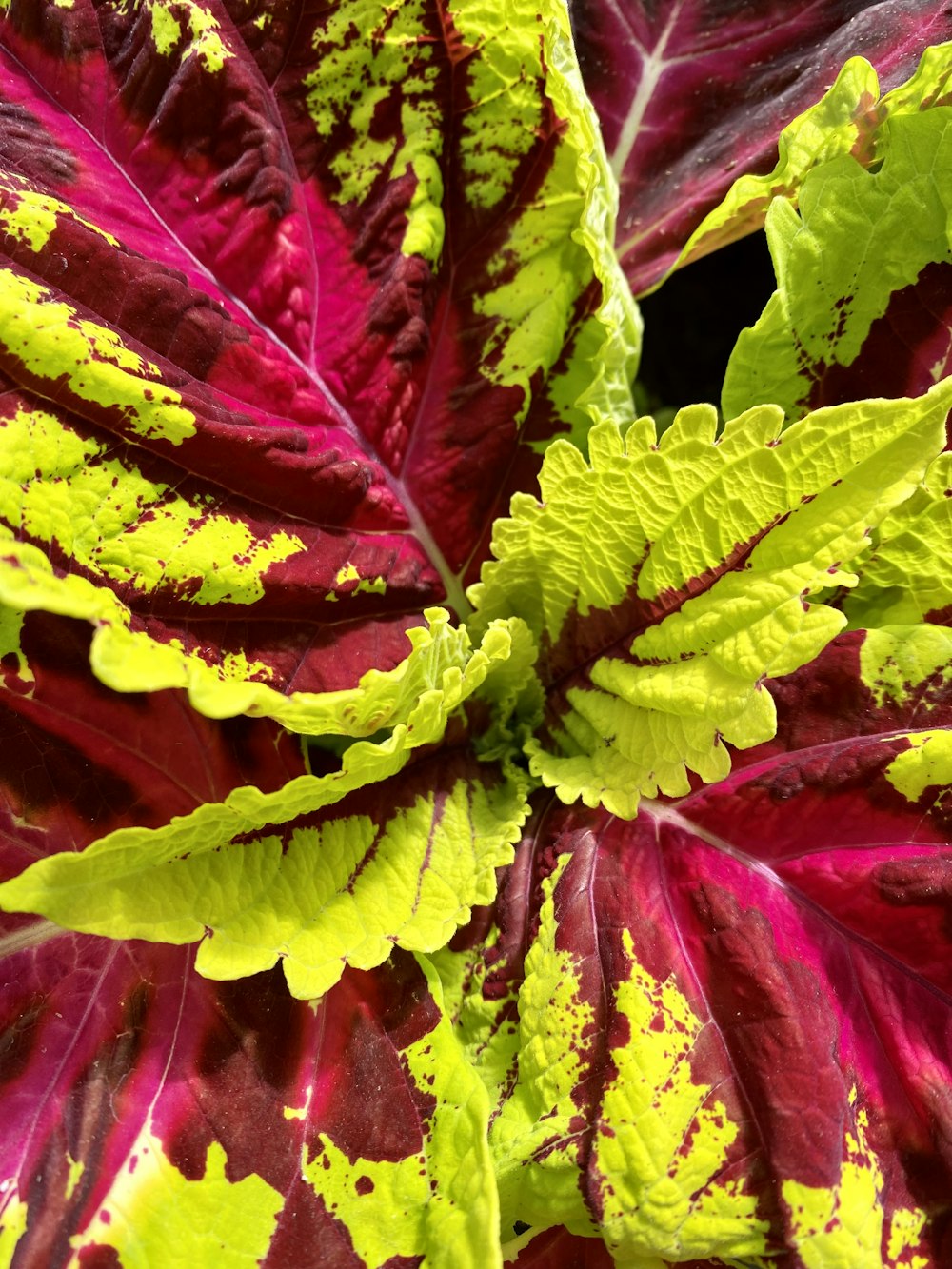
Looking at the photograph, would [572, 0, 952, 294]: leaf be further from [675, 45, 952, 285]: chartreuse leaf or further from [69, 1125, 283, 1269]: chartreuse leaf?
[69, 1125, 283, 1269]: chartreuse leaf

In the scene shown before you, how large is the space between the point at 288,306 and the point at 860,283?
1.25ft

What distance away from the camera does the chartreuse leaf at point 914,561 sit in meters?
0.71

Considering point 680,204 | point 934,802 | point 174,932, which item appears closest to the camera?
point 174,932

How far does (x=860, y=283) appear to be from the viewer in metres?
0.72

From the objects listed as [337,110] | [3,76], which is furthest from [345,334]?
[3,76]

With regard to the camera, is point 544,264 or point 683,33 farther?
point 683,33

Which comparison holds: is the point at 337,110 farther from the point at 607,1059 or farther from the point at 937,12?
the point at 607,1059

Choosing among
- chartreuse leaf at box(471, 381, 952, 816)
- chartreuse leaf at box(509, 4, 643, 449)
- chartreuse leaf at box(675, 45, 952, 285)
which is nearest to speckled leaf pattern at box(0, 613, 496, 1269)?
chartreuse leaf at box(471, 381, 952, 816)

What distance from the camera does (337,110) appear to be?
70cm

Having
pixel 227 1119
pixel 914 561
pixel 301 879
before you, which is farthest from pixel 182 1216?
pixel 914 561

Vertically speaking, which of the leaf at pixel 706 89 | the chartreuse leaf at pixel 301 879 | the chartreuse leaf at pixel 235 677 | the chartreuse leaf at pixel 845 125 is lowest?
the chartreuse leaf at pixel 301 879

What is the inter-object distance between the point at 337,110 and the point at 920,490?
0.46 metres

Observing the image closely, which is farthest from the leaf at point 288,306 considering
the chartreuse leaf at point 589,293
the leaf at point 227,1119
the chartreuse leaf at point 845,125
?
the leaf at point 227,1119

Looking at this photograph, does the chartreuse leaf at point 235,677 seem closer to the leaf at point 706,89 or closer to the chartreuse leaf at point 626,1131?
the chartreuse leaf at point 626,1131
